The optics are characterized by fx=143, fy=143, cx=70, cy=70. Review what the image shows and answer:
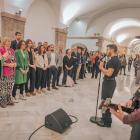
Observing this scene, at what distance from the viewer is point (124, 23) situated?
15.8m

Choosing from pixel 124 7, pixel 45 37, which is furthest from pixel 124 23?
pixel 45 37

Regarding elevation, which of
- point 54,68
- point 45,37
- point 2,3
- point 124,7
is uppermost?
point 124,7

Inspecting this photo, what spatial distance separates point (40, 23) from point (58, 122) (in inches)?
281

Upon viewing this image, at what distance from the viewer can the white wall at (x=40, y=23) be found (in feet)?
25.9

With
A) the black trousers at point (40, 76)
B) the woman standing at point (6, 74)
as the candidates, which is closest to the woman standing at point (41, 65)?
the black trousers at point (40, 76)

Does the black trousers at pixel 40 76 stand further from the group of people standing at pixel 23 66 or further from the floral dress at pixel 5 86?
the floral dress at pixel 5 86

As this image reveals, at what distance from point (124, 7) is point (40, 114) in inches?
520

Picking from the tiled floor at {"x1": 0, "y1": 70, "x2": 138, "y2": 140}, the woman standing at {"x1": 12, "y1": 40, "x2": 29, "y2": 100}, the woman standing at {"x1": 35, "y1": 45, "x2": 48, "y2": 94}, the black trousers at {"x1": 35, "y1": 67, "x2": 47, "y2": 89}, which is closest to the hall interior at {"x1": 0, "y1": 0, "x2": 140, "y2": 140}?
the tiled floor at {"x1": 0, "y1": 70, "x2": 138, "y2": 140}

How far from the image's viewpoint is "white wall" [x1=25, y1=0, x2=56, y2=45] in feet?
25.9

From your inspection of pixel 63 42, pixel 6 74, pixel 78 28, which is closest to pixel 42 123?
pixel 6 74

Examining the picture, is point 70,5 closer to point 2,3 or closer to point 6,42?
point 2,3

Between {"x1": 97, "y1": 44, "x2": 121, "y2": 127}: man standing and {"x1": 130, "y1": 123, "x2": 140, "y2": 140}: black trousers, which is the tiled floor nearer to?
{"x1": 97, "y1": 44, "x2": 121, "y2": 127}: man standing

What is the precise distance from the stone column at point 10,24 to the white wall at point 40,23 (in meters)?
0.75

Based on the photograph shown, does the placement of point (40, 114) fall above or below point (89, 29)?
below
